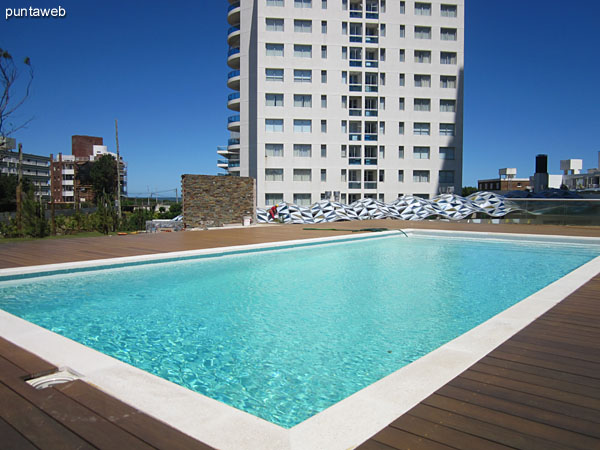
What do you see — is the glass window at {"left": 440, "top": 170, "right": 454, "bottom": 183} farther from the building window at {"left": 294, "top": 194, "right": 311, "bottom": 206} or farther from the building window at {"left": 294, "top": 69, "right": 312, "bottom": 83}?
the building window at {"left": 294, "top": 69, "right": 312, "bottom": 83}

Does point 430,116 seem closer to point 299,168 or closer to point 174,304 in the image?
point 299,168

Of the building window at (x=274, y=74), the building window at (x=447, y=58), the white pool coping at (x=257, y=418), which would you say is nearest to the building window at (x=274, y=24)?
the building window at (x=274, y=74)

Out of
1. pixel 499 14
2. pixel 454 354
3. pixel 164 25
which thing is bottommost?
pixel 454 354

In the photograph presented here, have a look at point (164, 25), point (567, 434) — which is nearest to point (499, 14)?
point (164, 25)

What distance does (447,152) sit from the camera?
4094cm

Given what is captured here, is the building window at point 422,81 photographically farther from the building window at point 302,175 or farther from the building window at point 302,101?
the building window at point 302,175

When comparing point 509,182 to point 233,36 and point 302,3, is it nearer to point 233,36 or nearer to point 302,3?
point 302,3

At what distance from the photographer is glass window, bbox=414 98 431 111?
40.5 m

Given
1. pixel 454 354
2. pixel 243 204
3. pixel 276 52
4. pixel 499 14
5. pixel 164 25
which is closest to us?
pixel 454 354

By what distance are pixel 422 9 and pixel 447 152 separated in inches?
568

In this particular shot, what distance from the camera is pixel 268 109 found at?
38031mm

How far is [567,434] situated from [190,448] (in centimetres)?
186

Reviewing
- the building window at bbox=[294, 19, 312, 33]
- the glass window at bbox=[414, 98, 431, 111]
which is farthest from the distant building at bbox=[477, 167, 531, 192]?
the building window at bbox=[294, 19, 312, 33]

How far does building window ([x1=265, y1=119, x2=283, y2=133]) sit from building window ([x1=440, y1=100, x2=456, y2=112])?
16.5 metres
